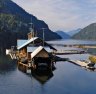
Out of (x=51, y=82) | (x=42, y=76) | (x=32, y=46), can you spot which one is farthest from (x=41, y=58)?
(x=51, y=82)

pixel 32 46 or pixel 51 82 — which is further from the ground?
pixel 32 46

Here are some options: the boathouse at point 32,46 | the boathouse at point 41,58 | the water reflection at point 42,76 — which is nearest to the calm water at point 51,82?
the water reflection at point 42,76

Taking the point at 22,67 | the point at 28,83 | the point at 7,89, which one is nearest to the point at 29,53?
the point at 22,67

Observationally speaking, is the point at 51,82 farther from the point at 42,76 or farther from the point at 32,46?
the point at 32,46

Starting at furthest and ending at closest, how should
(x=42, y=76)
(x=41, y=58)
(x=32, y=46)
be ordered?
(x=32, y=46)
(x=41, y=58)
(x=42, y=76)

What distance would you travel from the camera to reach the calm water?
2765 inches

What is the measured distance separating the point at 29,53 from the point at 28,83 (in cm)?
2664

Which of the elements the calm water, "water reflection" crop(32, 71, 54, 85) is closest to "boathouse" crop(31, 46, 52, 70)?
"water reflection" crop(32, 71, 54, 85)

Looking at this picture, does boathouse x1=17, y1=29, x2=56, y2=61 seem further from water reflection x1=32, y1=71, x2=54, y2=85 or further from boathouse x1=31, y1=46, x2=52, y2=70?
water reflection x1=32, y1=71, x2=54, y2=85

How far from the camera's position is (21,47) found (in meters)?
113

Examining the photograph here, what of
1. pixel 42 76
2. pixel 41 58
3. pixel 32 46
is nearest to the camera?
pixel 42 76

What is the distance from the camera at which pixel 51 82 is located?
80375mm

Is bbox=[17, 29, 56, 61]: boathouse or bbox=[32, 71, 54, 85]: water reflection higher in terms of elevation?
bbox=[17, 29, 56, 61]: boathouse

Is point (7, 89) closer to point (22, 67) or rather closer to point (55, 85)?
point (55, 85)
